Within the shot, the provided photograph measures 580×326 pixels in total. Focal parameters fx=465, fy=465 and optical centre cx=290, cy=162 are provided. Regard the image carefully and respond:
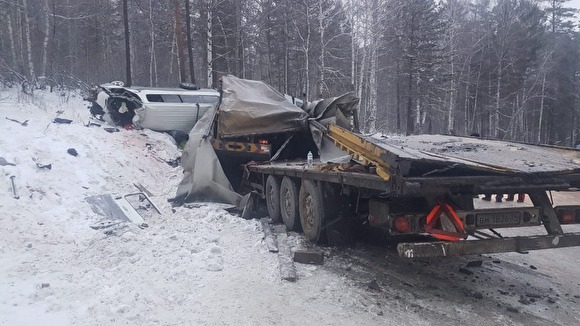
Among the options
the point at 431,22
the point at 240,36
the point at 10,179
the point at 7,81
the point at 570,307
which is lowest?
the point at 570,307

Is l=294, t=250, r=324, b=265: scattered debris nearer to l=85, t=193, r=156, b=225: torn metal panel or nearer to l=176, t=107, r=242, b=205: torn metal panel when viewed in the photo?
l=85, t=193, r=156, b=225: torn metal panel

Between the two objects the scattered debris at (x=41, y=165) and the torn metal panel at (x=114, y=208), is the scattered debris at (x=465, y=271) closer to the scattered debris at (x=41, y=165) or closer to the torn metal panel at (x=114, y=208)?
the torn metal panel at (x=114, y=208)

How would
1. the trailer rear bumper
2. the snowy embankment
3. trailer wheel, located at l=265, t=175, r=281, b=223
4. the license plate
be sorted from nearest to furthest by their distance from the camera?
the snowy embankment < the trailer rear bumper < the license plate < trailer wheel, located at l=265, t=175, r=281, b=223

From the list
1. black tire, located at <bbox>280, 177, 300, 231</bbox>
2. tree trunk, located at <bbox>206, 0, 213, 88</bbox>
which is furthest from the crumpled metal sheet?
tree trunk, located at <bbox>206, 0, 213, 88</bbox>

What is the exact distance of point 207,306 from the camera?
4.53 meters

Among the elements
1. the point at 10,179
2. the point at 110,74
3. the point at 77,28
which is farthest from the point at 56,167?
the point at 77,28

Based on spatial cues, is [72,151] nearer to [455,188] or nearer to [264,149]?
[264,149]

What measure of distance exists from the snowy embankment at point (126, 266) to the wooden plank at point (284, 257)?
0.34ft

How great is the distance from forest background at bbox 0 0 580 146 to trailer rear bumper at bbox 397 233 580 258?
69.0 ft

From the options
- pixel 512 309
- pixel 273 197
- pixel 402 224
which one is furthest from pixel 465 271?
pixel 273 197

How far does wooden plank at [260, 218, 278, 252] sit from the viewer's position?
6508mm

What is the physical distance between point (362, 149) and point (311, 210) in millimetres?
1706

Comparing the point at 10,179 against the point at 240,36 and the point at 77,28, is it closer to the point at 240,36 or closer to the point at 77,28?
the point at 240,36

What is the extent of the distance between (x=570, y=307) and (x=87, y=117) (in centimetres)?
1500
